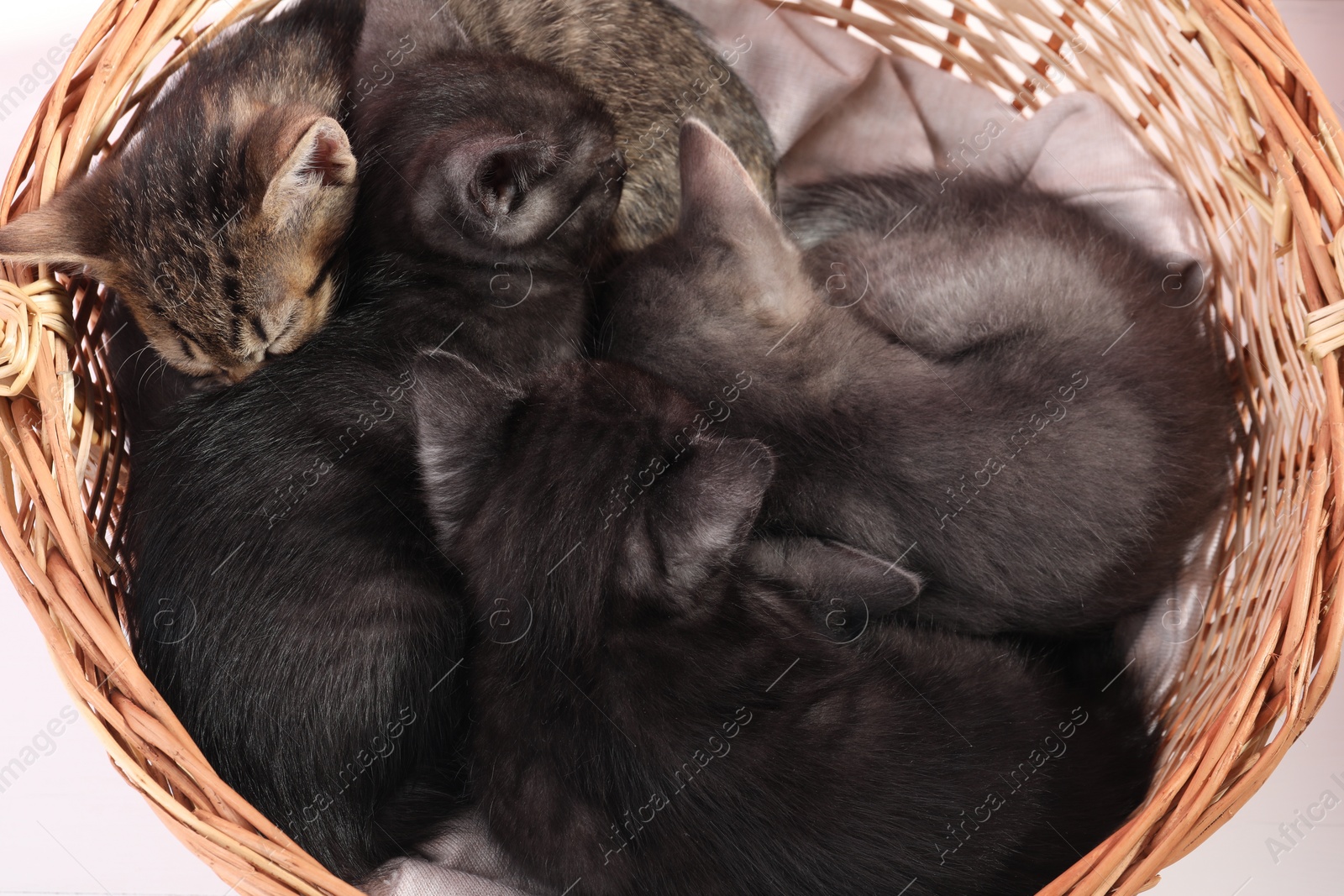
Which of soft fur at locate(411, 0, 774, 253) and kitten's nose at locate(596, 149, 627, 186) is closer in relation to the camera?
kitten's nose at locate(596, 149, 627, 186)

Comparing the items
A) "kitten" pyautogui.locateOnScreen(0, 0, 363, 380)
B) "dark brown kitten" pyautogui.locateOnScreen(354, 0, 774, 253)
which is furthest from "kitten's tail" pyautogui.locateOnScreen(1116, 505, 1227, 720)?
"kitten" pyautogui.locateOnScreen(0, 0, 363, 380)

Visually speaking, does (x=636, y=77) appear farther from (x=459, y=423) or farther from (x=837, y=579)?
(x=837, y=579)

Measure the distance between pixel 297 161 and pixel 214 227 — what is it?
152 millimetres

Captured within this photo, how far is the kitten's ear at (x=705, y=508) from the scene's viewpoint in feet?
3.79

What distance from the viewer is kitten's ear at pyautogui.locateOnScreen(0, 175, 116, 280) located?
1.28 metres

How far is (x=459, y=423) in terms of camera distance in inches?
49.7

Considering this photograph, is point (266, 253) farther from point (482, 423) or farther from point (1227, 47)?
point (1227, 47)

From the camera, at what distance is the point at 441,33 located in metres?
1.67

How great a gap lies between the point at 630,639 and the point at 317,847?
531 millimetres

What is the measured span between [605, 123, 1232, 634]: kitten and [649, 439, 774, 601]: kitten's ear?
0.81ft

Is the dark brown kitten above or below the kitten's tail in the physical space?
above

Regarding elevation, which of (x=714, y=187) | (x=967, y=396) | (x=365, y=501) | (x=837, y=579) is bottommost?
(x=365, y=501)

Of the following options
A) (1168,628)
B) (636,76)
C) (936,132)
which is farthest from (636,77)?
(1168,628)

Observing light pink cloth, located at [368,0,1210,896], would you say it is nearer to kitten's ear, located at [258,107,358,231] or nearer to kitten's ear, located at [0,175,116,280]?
kitten's ear, located at [258,107,358,231]
